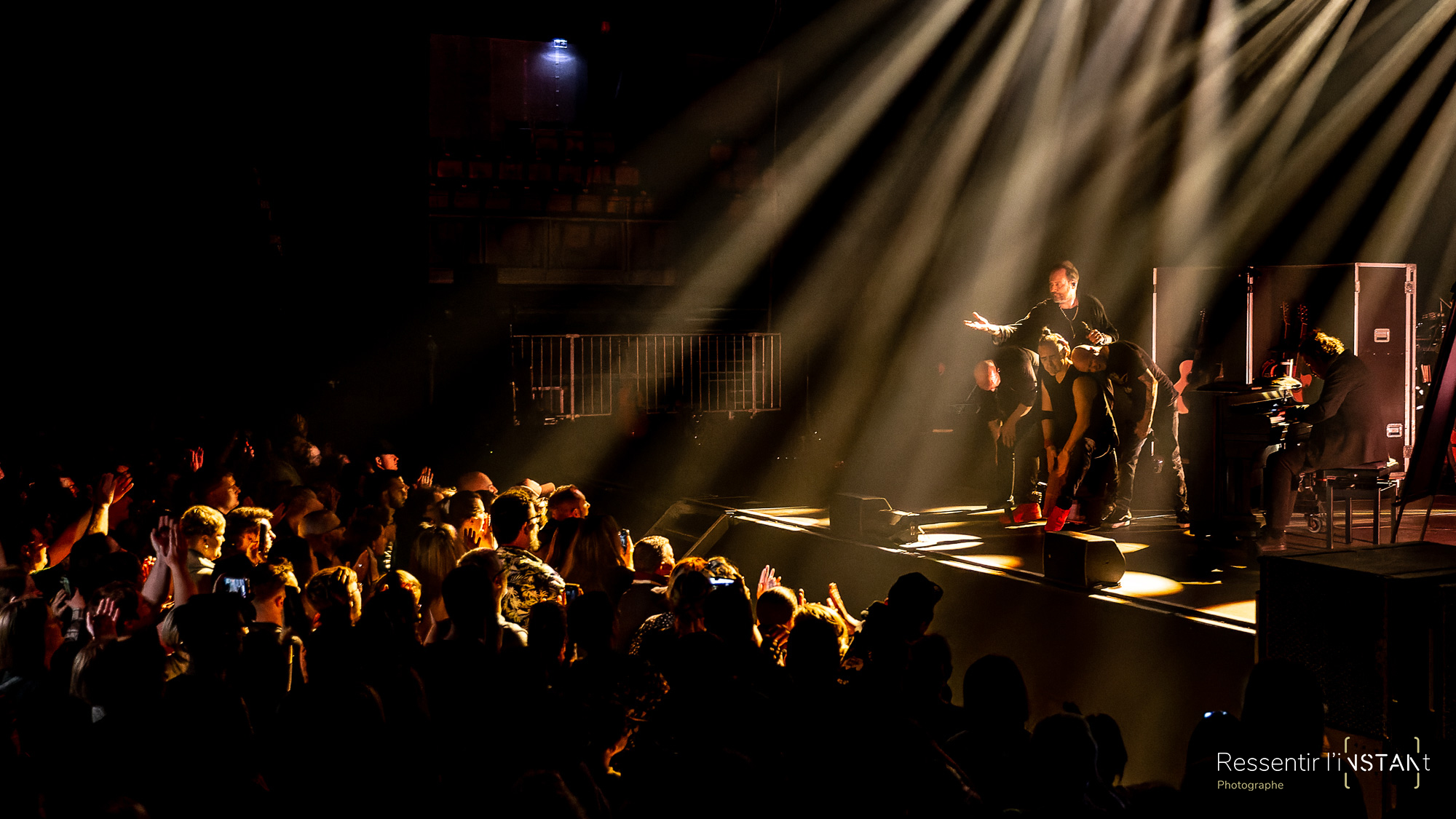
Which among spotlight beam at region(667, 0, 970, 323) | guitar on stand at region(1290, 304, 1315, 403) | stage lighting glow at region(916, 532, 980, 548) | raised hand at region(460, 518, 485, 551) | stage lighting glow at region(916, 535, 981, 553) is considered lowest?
stage lighting glow at region(916, 535, 981, 553)

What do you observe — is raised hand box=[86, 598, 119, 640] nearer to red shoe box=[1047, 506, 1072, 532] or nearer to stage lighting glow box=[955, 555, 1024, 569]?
stage lighting glow box=[955, 555, 1024, 569]

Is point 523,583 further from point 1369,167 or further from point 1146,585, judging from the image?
point 1369,167

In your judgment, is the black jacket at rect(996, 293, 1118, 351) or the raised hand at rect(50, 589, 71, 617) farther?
the black jacket at rect(996, 293, 1118, 351)

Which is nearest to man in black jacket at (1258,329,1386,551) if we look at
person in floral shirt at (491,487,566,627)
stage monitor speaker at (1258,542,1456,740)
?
stage monitor speaker at (1258,542,1456,740)

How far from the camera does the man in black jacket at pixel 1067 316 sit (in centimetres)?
689

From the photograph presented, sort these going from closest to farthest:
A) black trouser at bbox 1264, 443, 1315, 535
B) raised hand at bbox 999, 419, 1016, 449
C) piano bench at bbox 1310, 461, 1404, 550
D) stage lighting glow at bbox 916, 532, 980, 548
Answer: black trouser at bbox 1264, 443, 1315, 535 → piano bench at bbox 1310, 461, 1404, 550 → stage lighting glow at bbox 916, 532, 980, 548 → raised hand at bbox 999, 419, 1016, 449

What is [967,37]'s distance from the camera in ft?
34.0

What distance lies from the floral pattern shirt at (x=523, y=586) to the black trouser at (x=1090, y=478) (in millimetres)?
3791

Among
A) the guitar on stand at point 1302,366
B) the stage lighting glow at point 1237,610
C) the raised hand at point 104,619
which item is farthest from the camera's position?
the guitar on stand at point 1302,366

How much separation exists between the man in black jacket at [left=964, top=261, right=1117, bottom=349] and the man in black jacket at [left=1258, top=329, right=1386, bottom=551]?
1.48 m

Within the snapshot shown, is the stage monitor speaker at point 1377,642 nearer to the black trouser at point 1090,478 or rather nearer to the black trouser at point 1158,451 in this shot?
the black trouser at point 1090,478

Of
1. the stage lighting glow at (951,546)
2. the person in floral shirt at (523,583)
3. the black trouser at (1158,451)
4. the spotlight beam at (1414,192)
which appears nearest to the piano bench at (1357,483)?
the black trouser at (1158,451)

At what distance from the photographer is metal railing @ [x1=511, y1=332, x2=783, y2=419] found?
39.0 ft

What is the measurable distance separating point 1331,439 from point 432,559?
15.2 feet
